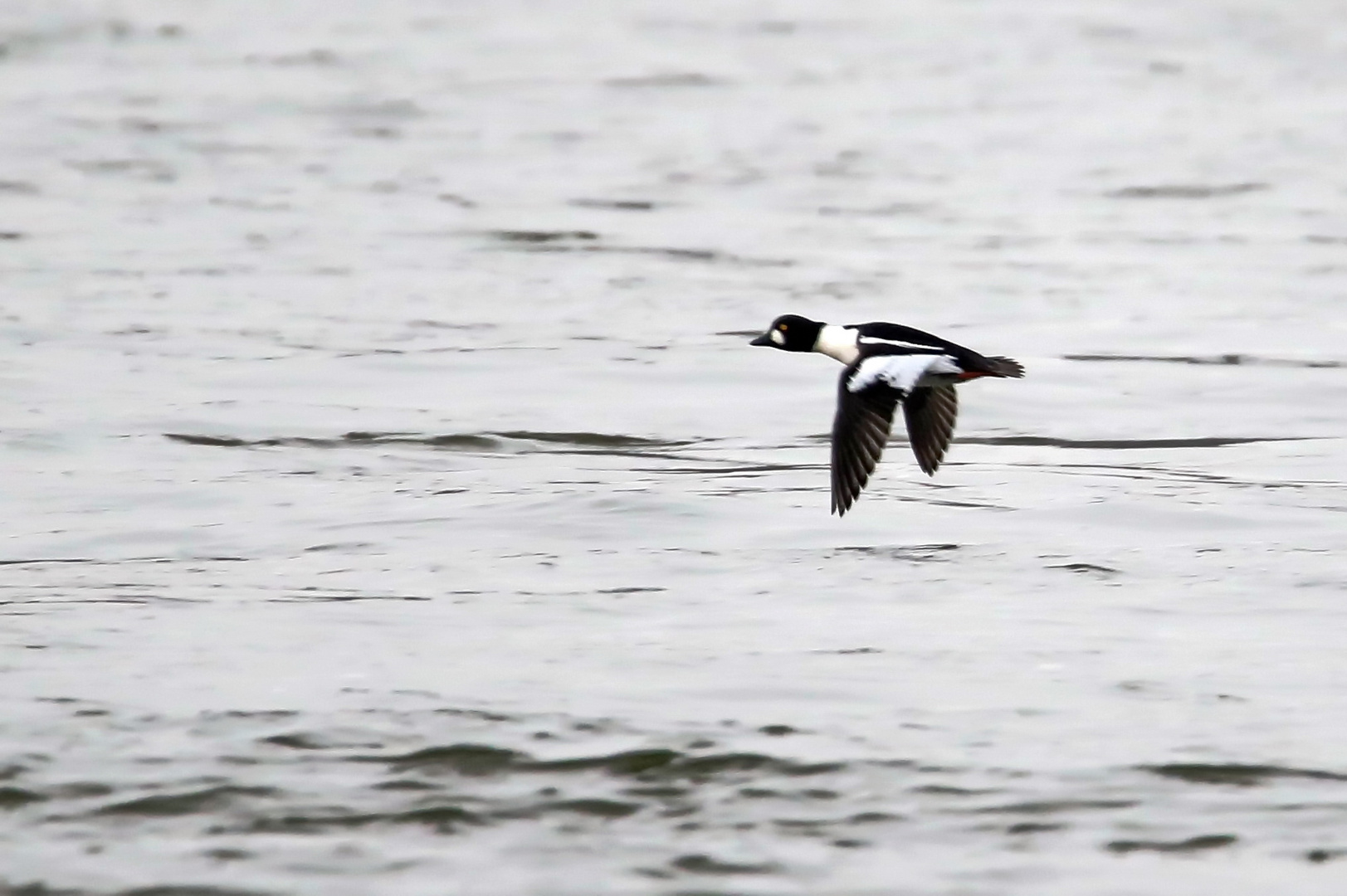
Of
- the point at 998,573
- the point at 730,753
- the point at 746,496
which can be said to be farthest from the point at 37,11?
the point at 730,753

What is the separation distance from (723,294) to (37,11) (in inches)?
444

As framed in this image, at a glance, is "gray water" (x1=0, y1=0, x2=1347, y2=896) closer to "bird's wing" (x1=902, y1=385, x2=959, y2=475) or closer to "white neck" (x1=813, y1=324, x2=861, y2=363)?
"bird's wing" (x1=902, y1=385, x2=959, y2=475)

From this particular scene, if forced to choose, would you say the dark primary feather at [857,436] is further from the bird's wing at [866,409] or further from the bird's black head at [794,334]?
the bird's black head at [794,334]

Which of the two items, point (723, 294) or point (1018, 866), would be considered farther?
point (723, 294)

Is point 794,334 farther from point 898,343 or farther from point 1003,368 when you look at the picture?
point 1003,368

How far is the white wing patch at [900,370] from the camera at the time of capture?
311 inches

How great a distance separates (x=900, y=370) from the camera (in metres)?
7.94

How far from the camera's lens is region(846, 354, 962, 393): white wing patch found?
7.89m

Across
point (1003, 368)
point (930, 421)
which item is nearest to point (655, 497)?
point (930, 421)

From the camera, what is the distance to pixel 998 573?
300 inches

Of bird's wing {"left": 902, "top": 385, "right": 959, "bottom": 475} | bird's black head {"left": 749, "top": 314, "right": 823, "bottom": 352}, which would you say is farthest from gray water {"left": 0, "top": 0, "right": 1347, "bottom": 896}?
bird's black head {"left": 749, "top": 314, "right": 823, "bottom": 352}

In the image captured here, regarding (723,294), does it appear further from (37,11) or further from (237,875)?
(37,11)

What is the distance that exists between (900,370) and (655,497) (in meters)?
1.19

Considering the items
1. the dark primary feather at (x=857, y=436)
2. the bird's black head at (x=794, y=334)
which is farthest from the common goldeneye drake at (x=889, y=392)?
the bird's black head at (x=794, y=334)
